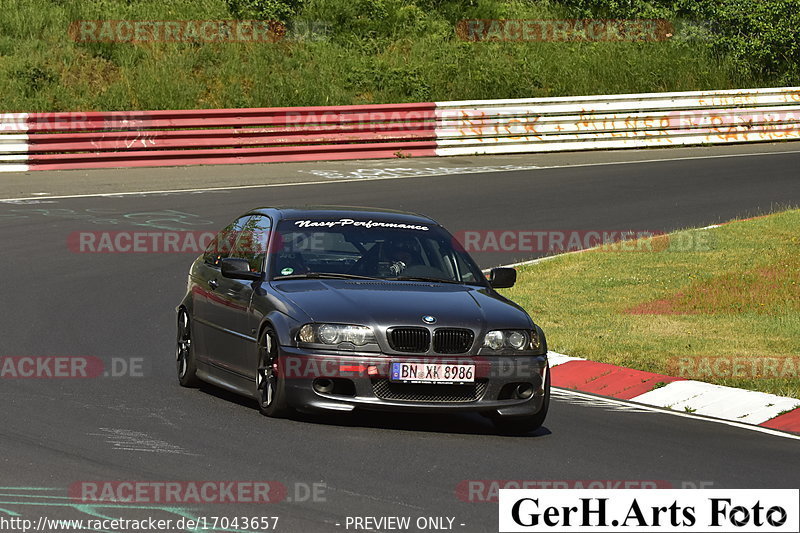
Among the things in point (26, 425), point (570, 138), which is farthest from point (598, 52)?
A: point (26, 425)

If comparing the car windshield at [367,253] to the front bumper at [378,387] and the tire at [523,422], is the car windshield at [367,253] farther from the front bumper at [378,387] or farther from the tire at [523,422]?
the tire at [523,422]

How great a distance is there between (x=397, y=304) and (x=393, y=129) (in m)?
20.9

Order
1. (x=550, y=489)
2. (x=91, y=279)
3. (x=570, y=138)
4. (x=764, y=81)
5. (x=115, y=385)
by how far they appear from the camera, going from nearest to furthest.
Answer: (x=550, y=489)
(x=115, y=385)
(x=91, y=279)
(x=570, y=138)
(x=764, y=81)

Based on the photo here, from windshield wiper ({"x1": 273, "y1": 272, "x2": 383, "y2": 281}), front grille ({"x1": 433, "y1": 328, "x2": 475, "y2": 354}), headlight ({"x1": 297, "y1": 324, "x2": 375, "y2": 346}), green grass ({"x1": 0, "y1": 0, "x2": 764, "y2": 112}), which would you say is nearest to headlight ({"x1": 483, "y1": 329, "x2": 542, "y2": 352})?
front grille ({"x1": 433, "y1": 328, "x2": 475, "y2": 354})

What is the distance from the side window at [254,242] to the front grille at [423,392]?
1.76m

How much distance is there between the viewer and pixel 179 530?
6.80 metres

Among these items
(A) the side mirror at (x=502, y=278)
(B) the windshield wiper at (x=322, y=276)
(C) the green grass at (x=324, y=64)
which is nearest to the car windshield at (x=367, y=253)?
(B) the windshield wiper at (x=322, y=276)

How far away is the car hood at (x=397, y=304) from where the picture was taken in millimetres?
9695

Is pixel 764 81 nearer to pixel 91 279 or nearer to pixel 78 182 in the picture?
pixel 78 182

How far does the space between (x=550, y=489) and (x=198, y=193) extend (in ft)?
57.8

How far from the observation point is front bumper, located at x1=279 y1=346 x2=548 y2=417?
31.3ft

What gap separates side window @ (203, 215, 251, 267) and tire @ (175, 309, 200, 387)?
19.7 inches

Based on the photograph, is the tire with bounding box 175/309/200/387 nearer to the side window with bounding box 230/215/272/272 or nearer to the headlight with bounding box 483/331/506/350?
the side window with bounding box 230/215/272/272

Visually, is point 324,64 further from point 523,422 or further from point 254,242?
point 523,422
